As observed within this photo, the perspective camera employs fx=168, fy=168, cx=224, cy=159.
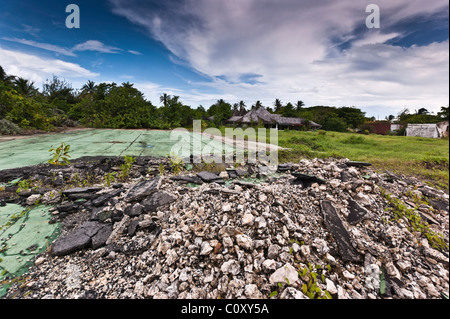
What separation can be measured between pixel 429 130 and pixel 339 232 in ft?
88.4

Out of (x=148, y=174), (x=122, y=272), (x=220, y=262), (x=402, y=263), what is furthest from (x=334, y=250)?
(x=148, y=174)

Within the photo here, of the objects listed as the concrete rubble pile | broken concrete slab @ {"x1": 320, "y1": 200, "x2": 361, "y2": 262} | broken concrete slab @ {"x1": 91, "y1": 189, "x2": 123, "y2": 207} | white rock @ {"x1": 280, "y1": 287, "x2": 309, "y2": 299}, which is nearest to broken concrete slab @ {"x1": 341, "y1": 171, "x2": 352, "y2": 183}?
the concrete rubble pile

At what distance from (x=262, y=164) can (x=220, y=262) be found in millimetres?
3818

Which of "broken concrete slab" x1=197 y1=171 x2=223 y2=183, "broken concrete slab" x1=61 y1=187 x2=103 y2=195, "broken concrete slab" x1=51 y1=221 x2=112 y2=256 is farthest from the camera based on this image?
"broken concrete slab" x1=197 y1=171 x2=223 y2=183

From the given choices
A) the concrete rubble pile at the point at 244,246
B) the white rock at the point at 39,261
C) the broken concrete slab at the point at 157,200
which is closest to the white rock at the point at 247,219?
the concrete rubble pile at the point at 244,246

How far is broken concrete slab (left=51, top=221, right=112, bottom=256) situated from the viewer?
1.88 m

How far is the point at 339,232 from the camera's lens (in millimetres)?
2115

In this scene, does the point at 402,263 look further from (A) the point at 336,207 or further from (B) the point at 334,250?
(A) the point at 336,207

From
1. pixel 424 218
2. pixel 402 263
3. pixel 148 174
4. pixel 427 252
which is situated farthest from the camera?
pixel 148 174

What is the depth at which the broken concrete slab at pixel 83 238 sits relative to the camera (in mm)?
1884

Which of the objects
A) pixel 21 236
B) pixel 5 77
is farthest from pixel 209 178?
pixel 5 77

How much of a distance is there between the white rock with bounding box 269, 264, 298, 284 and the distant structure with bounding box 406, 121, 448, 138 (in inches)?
912

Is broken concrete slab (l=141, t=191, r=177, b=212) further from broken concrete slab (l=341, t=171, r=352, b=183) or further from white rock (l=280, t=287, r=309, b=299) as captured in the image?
broken concrete slab (l=341, t=171, r=352, b=183)

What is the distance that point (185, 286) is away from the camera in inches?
60.6
